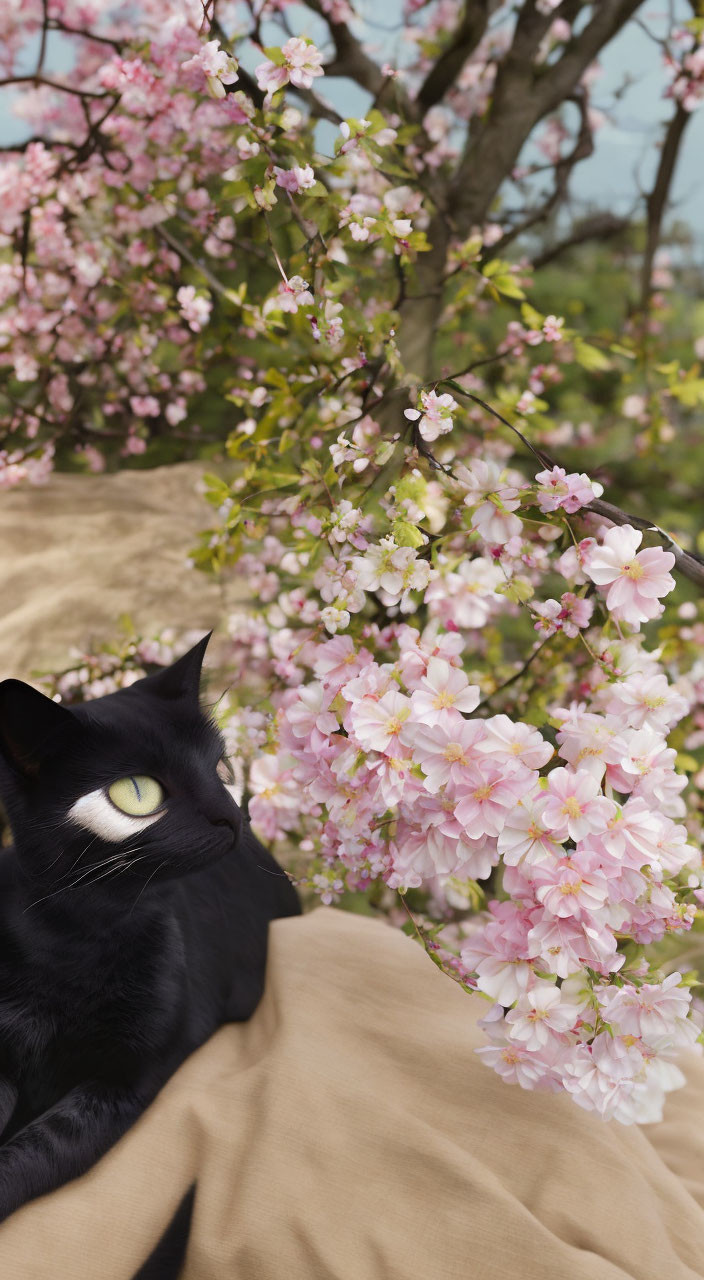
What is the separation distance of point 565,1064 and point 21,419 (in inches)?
68.9

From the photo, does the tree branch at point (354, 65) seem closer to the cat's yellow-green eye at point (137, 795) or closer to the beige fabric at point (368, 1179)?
the cat's yellow-green eye at point (137, 795)

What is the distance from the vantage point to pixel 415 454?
1.03 metres

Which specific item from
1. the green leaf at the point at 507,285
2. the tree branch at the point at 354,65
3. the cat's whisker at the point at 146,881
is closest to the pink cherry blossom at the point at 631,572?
the cat's whisker at the point at 146,881

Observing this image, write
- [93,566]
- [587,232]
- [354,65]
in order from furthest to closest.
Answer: [587,232] → [93,566] → [354,65]

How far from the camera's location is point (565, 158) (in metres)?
2.28

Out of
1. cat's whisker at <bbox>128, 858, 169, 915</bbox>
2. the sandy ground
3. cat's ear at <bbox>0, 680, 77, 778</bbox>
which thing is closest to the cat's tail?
cat's whisker at <bbox>128, 858, 169, 915</bbox>

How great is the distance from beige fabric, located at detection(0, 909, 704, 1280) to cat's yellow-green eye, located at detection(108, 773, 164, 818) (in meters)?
0.31

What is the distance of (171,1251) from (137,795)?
40cm

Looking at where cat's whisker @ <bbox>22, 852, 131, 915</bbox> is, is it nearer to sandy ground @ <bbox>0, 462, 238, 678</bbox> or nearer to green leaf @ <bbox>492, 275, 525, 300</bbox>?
sandy ground @ <bbox>0, 462, 238, 678</bbox>

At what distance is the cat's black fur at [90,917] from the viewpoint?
83 centimetres

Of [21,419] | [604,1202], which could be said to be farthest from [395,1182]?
[21,419]

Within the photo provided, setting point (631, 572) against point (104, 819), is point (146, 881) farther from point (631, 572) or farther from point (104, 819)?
point (631, 572)

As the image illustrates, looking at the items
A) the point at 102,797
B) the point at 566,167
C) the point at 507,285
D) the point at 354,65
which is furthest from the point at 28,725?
the point at 566,167

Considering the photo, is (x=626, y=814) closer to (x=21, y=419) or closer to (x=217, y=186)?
(x=21, y=419)
